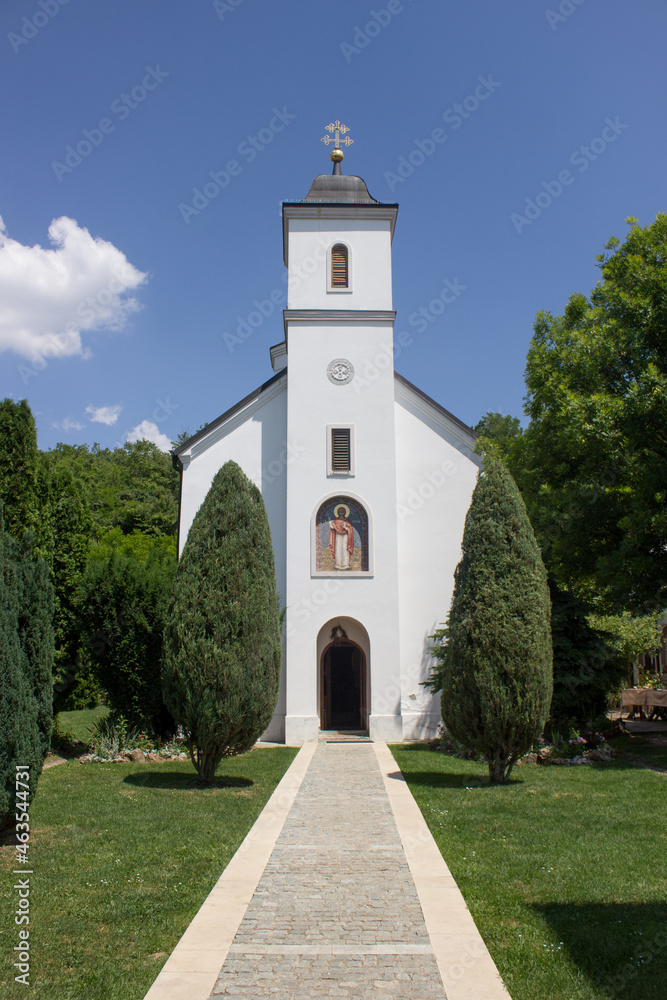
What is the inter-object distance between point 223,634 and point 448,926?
22.8 ft

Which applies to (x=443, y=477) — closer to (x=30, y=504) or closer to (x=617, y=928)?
(x=30, y=504)

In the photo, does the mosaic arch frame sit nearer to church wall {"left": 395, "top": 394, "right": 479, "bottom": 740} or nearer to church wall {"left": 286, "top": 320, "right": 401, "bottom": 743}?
church wall {"left": 286, "top": 320, "right": 401, "bottom": 743}

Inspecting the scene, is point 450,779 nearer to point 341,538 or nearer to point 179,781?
point 179,781

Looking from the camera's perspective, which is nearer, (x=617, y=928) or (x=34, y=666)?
(x=617, y=928)

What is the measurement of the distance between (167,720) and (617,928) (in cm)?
1225

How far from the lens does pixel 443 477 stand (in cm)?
2091

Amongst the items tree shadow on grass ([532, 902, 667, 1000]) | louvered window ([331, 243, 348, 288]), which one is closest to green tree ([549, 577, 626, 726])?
tree shadow on grass ([532, 902, 667, 1000])

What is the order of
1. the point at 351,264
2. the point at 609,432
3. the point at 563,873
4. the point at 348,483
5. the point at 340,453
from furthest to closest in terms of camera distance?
1. the point at 351,264
2. the point at 340,453
3. the point at 348,483
4. the point at 609,432
5. the point at 563,873

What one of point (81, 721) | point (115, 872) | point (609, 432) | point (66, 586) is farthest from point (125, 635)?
point (609, 432)

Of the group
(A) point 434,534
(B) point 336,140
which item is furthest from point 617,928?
(B) point 336,140

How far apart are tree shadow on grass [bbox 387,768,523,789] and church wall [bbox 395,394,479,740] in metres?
5.75

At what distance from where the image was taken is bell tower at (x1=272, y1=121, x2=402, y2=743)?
19000 millimetres

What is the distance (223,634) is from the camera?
38.6 ft

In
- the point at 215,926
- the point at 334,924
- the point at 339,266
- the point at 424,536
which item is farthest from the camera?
the point at 339,266
